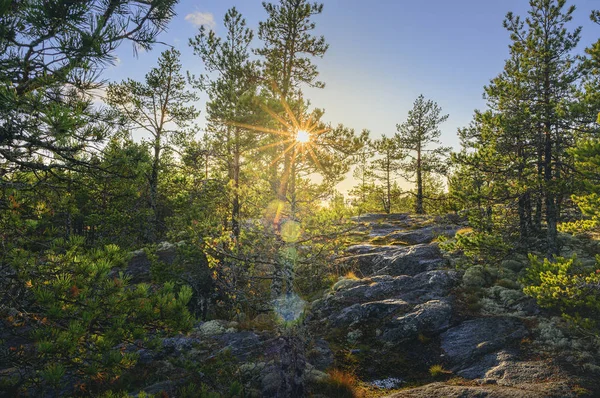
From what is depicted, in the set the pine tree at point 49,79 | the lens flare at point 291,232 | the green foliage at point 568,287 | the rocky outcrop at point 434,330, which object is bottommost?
the rocky outcrop at point 434,330

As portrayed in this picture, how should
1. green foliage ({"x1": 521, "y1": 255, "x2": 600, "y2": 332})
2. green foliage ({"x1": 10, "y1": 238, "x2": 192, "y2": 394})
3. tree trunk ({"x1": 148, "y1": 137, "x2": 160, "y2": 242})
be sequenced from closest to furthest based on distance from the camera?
green foliage ({"x1": 10, "y1": 238, "x2": 192, "y2": 394})
green foliage ({"x1": 521, "y1": 255, "x2": 600, "y2": 332})
tree trunk ({"x1": 148, "y1": 137, "x2": 160, "y2": 242})

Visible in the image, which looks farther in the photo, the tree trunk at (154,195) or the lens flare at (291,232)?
the tree trunk at (154,195)

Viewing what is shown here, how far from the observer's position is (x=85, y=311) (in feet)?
13.3

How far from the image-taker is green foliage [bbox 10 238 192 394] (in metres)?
3.87

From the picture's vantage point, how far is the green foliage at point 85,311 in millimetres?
3873

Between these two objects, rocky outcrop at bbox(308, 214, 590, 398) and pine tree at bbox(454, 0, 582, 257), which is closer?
rocky outcrop at bbox(308, 214, 590, 398)

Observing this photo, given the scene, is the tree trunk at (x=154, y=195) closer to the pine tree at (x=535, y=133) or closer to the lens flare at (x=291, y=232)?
the lens flare at (x=291, y=232)

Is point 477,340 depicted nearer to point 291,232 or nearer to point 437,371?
point 437,371

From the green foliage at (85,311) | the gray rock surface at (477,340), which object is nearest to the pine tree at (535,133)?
the gray rock surface at (477,340)

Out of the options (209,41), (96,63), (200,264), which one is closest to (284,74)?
(209,41)

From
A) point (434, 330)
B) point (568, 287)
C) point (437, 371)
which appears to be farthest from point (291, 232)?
point (568, 287)

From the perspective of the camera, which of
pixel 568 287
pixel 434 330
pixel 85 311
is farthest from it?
pixel 434 330

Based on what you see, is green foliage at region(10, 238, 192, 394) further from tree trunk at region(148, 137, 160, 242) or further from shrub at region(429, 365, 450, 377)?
tree trunk at region(148, 137, 160, 242)

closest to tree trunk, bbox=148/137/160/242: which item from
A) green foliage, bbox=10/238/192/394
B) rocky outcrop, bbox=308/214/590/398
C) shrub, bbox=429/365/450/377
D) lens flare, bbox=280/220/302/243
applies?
lens flare, bbox=280/220/302/243
